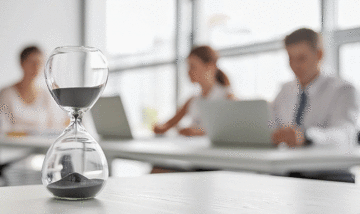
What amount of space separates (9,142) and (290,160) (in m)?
1.76

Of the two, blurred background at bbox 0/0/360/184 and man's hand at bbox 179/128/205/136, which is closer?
man's hand at bbox 179/128/205/136

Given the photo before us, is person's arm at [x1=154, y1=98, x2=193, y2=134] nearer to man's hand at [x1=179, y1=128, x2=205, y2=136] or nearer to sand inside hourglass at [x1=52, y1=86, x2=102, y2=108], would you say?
man's hand at [x1=179, y1=128, x2=205, y2=136]

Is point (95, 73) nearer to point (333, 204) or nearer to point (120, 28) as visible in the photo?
point (333, 204)

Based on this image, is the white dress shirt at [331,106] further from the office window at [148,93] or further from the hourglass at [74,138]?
the office window at [148,93]

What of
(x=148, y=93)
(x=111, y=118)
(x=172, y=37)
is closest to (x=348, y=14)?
(x=111, y=118)

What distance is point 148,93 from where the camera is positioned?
5.77 m

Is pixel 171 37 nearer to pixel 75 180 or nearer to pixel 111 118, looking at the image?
pixel 111 118

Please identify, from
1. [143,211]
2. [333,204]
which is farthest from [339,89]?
[143,211]

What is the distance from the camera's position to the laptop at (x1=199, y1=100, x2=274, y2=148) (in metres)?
1.77

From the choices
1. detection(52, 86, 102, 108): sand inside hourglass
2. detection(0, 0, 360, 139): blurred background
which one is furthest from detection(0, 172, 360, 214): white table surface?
detection(0, 0, 360, 139): blurred background

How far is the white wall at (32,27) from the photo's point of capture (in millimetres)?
6191

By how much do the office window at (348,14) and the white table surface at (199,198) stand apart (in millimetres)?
2890

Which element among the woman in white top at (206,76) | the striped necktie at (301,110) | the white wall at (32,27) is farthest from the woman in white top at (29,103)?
the white wall at (32,27)

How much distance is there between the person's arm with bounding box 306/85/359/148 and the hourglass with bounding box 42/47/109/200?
1.52 m
